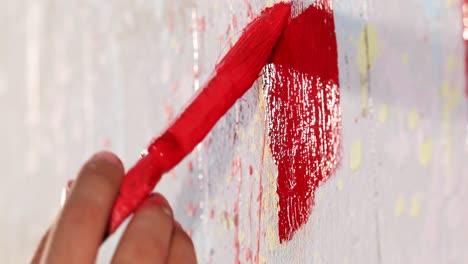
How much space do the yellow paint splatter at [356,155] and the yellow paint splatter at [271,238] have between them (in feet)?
0.32

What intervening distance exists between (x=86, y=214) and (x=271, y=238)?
0.15 m

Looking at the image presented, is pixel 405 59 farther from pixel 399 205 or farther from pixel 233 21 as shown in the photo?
pixel 233 21

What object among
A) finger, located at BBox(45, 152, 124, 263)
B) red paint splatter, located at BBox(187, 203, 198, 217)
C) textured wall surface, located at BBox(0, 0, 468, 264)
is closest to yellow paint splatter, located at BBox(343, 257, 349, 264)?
textured wall surface, located at BBox(0, 0, 468, 264)

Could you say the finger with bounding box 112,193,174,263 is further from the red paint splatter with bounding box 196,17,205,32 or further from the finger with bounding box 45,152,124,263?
the red paint splatter with bounding box 196,17,205,32

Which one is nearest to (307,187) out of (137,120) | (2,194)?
(137,120)

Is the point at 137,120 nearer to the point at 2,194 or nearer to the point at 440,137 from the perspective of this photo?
the point at 2,194

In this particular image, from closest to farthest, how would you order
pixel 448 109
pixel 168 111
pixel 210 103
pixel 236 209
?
pixel 448 109
pixel 210 103
pixel 236 209
pixel 168 111

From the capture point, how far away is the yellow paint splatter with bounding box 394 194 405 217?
0.96 ft

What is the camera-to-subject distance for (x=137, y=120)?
2.10 feet

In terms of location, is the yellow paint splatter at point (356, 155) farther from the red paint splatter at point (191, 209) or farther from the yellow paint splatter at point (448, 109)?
the red paint splatter at point (191, 209)

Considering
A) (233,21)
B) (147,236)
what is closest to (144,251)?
(147,236)

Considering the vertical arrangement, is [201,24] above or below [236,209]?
above

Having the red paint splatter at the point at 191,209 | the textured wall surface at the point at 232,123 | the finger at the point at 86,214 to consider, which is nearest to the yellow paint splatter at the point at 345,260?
the textured wall surface at the point at 232,123

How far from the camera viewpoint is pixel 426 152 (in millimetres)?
281
